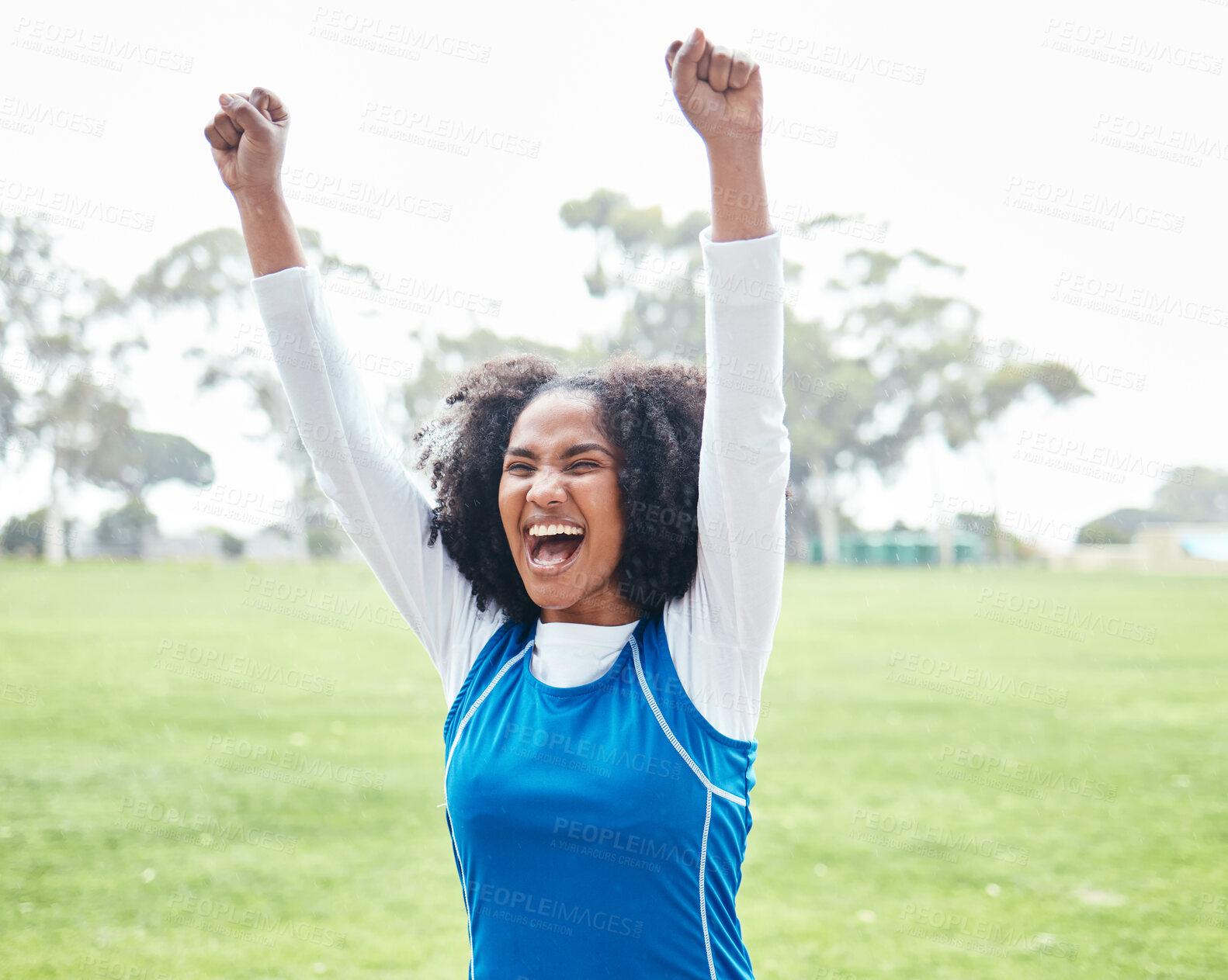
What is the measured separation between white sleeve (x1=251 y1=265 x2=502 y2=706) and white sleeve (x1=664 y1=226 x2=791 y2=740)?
47 centimetres

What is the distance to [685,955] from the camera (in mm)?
1653

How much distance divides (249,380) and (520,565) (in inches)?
1425

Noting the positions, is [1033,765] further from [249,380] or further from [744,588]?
[249,380]

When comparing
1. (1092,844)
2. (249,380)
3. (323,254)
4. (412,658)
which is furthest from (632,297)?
(1092,844)

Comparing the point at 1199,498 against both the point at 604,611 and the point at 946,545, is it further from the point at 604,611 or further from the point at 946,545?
the point at 604,611
